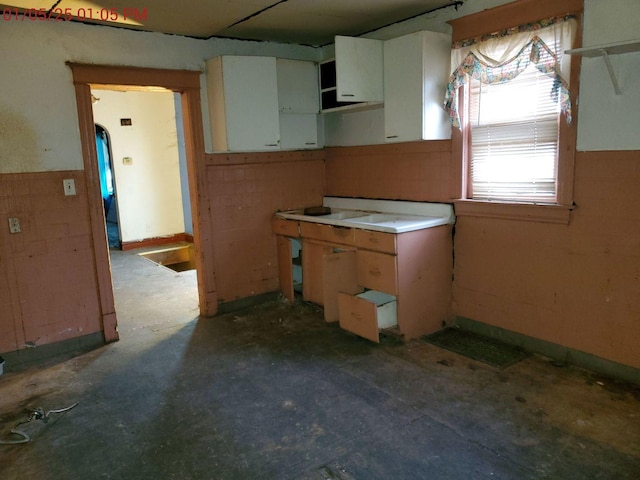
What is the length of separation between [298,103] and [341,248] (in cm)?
152

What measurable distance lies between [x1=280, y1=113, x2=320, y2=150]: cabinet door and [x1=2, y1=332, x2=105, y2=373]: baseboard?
7.77 ft

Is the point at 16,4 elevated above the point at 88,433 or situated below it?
above

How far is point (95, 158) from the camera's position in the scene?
3.72 m

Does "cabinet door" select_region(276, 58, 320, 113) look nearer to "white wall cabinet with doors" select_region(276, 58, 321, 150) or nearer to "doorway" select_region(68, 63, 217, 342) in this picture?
"white wall cabinet with doors" select_region(276, 58, 321, 150)

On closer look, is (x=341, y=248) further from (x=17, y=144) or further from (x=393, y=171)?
(x=17, y=144)

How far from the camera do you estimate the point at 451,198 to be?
3.78m

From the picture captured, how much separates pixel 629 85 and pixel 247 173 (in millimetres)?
3068

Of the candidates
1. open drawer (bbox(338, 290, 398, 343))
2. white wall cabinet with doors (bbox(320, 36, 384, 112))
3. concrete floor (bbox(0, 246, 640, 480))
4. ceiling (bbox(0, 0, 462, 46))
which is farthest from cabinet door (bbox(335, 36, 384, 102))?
concrete floor (bbox(0, 246, 640, 480))

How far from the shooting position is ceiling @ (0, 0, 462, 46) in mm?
3229

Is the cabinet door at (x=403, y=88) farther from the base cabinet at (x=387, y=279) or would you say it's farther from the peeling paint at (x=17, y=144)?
the peeling paint at (x=17, y=144)

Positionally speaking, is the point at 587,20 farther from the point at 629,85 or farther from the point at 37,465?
the point at 37,465

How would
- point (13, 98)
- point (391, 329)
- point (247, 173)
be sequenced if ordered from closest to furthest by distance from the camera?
point (13, 98) < point (391, 329) < point (247, 173)

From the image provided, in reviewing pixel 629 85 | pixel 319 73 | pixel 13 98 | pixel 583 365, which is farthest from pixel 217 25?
pixel 583 365

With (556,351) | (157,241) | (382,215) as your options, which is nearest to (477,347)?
(556,351)
